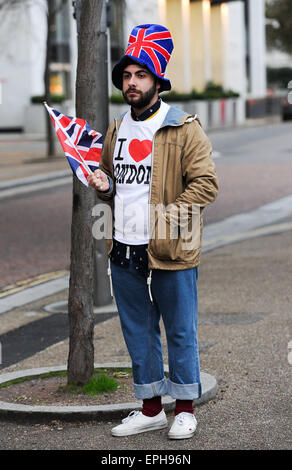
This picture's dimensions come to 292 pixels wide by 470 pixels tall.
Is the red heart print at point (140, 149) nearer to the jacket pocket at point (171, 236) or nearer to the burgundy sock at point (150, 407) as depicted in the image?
the jacket pocket at point (171, 236)

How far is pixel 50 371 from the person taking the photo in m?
5.87

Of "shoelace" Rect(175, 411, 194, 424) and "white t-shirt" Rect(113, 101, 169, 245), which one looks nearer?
"white t-shirt" Rect(113, 101, 169, 245)

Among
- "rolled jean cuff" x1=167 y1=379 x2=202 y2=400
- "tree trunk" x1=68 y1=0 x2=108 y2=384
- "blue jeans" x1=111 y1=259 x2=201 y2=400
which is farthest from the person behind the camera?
"tree trunk" x1=68 y1=0 x2=108 y2=384

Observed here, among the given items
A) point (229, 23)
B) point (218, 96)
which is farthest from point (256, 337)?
point (229, 23)

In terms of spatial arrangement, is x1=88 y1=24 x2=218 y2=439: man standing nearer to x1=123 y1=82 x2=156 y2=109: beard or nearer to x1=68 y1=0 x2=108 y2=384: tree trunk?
x1=123 y1=82 x2=156 y2=109: beard

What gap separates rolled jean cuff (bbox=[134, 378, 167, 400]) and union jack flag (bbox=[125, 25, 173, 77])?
1.52 metres

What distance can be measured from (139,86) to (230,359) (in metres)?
2.34

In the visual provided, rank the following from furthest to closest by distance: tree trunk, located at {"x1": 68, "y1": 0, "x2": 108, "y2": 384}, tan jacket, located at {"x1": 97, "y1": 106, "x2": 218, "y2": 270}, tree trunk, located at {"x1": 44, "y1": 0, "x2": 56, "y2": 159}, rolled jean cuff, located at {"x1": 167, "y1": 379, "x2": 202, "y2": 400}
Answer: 1. tree trunk, located at {"x1": 44, "y1": 0, "x2": 56, "y2": 159}
2. tree trunk, located at {"x1": 68, "y1": 0, "x2": 108, "y2": 384}
3. rolled jean cuff, located at {"x1": 167, "y1": 379, "x2": 202, "y2": 400}
4. tan jacket, located at {"x1": 97, "y1": 106, "x2": 218, "y2": 270}

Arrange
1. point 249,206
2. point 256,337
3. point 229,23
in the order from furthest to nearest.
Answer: point 229,23, point 249,206, point 256,337

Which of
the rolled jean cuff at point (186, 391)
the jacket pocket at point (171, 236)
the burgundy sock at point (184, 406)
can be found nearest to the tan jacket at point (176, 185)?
the jacket pocket at point (171, 236)

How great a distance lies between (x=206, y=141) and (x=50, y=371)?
6.63ft

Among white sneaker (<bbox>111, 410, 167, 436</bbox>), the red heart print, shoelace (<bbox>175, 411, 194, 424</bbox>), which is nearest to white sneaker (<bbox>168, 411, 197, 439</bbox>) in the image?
shoelace (<bbox>175, 411, 194, 424</bbox>)

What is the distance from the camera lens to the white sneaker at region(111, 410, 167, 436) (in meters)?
4.78
